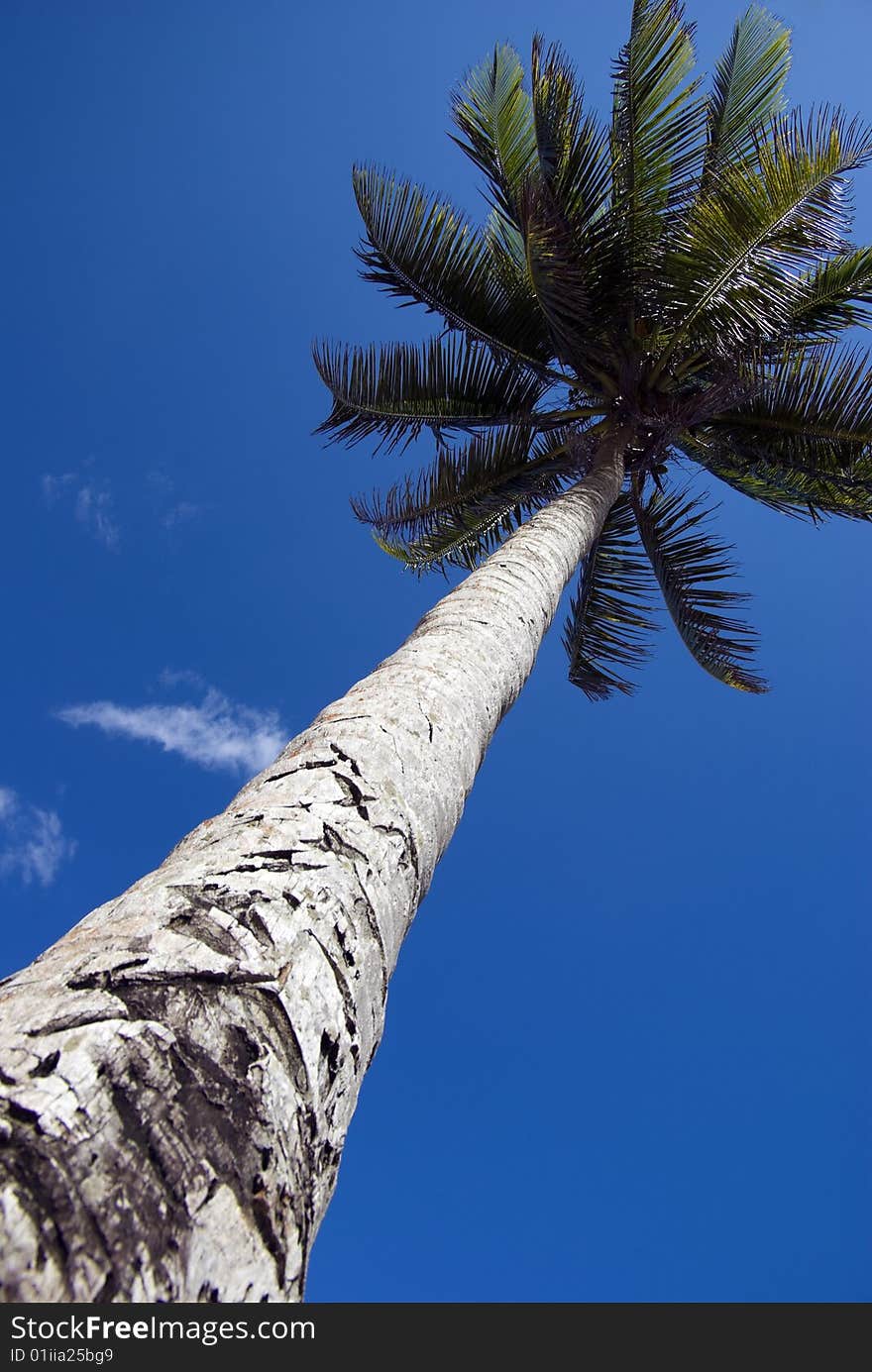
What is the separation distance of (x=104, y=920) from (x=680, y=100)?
691 cm

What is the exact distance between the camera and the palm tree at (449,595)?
3.37ft

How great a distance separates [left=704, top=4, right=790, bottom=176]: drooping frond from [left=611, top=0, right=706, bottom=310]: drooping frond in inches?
24.1

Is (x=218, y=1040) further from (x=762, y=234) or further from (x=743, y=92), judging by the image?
(x=743, y=92)

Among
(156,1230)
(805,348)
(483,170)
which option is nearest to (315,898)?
(156,1230)

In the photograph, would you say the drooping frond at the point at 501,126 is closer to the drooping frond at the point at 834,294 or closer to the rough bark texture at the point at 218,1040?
the drooping frond at the point at 834,294

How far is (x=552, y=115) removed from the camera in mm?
5715

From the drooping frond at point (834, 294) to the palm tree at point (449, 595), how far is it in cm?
3

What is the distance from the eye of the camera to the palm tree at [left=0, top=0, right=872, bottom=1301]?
40.4 inches

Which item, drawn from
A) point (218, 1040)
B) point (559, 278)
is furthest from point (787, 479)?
point (218, 1040)

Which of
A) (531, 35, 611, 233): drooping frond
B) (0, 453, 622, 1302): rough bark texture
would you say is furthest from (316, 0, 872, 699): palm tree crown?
(0, 453, 622, 1302): rough bark texture

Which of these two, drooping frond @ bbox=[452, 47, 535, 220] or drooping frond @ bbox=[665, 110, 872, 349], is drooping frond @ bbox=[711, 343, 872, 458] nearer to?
drooping frond @ bbox=[665, 110, 872, 349]

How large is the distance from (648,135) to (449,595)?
4705 mm

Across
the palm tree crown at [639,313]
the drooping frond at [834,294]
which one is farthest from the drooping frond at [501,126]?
the drooping frond at [834,294]
